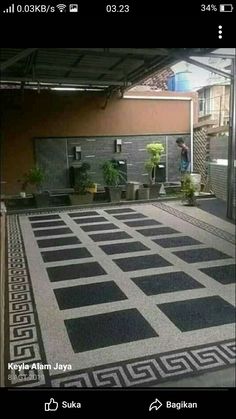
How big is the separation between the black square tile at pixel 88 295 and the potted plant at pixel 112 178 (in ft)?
8.08

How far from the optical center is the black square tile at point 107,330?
134 cm

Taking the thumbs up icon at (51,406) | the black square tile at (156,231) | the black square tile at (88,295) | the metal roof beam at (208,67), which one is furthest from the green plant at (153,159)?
the thumbs up icon at (51,406)

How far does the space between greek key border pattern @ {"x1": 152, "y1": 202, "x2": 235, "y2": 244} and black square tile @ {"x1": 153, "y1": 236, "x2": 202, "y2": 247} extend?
0.75 ft

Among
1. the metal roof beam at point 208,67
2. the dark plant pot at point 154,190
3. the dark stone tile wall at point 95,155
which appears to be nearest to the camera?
the metal roof beam at point 208,67

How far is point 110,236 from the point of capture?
3.01 metres

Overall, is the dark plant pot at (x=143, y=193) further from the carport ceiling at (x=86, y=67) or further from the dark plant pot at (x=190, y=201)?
the carport ceiling at (x=86, y=67)

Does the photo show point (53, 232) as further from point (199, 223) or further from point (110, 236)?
point (199, 223)

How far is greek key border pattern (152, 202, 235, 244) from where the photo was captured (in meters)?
2.71

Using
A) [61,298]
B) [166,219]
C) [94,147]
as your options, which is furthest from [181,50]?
[94,147]

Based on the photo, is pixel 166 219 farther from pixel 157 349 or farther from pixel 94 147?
pixel 157 349

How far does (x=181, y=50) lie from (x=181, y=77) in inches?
9.9

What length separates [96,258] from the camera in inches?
95.7

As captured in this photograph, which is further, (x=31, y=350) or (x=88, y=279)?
(x=88, y=279)
